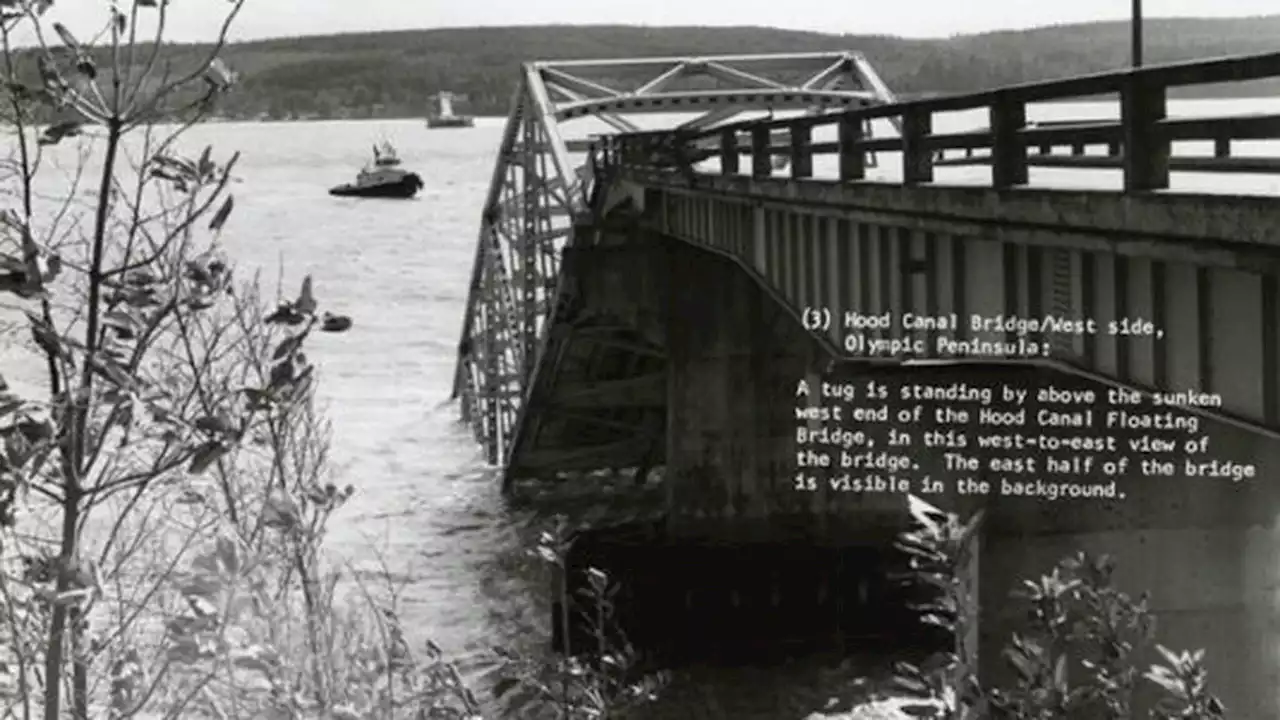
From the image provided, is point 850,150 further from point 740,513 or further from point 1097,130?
point 740,513

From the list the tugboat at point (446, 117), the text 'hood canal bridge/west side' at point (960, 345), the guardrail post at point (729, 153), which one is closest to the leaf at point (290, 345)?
the text 'hood canal bridge/west side' at point (960, 345)

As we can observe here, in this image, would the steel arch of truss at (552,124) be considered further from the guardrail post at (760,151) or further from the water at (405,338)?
the guardrail post at (760,151)

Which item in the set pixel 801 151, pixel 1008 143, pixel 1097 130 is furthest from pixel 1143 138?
pixel 801 151

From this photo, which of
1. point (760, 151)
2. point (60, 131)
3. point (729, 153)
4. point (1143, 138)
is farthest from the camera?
point (729, 153)

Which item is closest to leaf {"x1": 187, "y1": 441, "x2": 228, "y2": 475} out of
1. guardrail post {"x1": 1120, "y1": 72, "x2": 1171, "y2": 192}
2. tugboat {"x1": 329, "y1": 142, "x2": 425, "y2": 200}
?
guardrail post {"x1": 1120, "y1": 72, "x2": 1171, "y2": 192}

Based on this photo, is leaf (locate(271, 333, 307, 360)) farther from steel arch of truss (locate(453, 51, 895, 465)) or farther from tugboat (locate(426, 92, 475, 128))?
steel arch of truss (locate(453, 51, 895, 465))

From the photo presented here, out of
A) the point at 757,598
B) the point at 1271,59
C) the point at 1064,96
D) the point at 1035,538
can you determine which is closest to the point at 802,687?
the point at 757,598

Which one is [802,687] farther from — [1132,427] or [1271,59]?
[1271,59]
